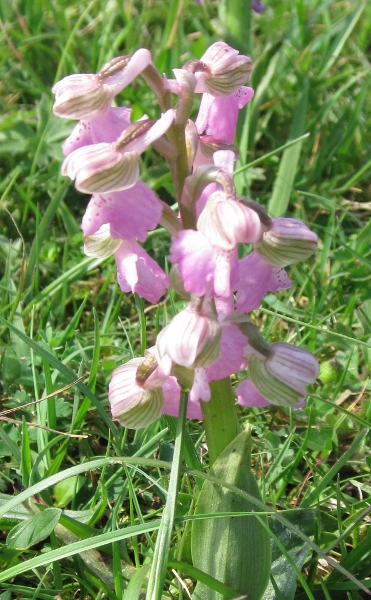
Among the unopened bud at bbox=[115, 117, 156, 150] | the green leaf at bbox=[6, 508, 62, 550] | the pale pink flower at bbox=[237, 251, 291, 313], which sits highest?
the unopened bud at bbox=[115, 117, 156, 150]

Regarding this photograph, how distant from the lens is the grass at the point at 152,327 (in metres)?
1.09

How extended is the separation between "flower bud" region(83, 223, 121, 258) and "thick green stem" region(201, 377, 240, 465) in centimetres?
Answer: 22

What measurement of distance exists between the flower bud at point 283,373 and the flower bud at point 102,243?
0.77ft

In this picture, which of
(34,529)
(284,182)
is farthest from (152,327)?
(34,529)

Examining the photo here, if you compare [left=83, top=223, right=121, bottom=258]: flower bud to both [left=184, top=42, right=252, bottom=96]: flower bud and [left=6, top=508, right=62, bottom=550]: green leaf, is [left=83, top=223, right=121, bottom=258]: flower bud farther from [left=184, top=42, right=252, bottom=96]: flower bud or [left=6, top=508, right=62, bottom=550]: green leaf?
[left=6, top=508, right=62, bottom=550]: green leaf

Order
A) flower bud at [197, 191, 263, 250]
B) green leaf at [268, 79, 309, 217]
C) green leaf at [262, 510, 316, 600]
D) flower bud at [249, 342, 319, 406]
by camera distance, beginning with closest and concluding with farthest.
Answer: flower bud at [197, 191, 263, 250] → flower bud at [249, 342, 319, 406] → green leaf at [262, 510, 316, 600] → green leaf at [268, 79, 309, 217]

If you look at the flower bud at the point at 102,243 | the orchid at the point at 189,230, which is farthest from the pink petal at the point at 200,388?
the flower bud at the point at 102,243

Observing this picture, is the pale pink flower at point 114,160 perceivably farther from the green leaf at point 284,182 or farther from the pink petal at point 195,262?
the green leaf at point 284,182

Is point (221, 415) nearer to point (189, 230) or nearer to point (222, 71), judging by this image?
point (189, 230)

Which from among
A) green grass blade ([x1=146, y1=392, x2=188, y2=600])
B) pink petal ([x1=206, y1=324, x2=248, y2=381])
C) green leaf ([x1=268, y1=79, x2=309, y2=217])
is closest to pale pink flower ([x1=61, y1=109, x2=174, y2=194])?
pink petal ([x1=206, y1=324, x2=248, y2=381])

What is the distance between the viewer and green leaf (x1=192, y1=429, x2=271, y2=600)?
928 mm

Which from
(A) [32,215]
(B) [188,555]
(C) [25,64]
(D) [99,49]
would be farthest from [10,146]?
(B) [188,555]

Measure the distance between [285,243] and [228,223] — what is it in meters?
0.11

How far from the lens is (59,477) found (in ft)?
3.14
